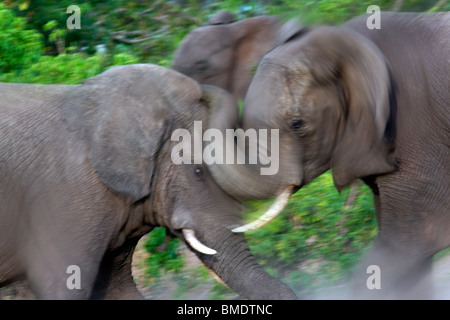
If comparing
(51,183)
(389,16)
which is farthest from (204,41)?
(51,183)

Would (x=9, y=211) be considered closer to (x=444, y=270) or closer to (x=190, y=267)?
(x=190, y=267)

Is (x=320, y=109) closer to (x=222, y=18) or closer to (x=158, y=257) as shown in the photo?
(x=158, y=257)

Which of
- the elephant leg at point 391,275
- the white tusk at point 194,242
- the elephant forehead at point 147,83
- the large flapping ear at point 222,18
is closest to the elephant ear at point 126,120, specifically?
the elephant forehead at point 147,83

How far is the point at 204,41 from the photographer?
6.07 meters

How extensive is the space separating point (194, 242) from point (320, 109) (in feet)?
2.86

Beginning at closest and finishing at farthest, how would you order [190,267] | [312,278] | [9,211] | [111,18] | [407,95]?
[9,211]
[407,95]
[312,278]
[190,267]
[111,18]

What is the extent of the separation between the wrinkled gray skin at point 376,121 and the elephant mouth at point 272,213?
0.17 feet

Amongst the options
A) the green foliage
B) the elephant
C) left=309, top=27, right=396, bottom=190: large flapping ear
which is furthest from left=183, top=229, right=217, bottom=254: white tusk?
the elephant

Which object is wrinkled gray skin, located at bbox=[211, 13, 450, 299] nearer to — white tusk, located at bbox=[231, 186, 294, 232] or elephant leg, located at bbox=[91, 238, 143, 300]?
white tusk, located at bbox=[231, 186, 294, 232]

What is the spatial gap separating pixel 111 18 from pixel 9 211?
3.15 metres

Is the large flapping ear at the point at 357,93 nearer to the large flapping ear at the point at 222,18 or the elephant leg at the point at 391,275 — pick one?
the elephant leg at the point at 391,275

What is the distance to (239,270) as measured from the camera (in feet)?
15.8

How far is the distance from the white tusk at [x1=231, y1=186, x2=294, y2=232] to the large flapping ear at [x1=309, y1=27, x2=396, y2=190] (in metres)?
0.33

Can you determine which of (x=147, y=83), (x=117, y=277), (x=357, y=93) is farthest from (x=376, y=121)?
(x=117, y=277)
